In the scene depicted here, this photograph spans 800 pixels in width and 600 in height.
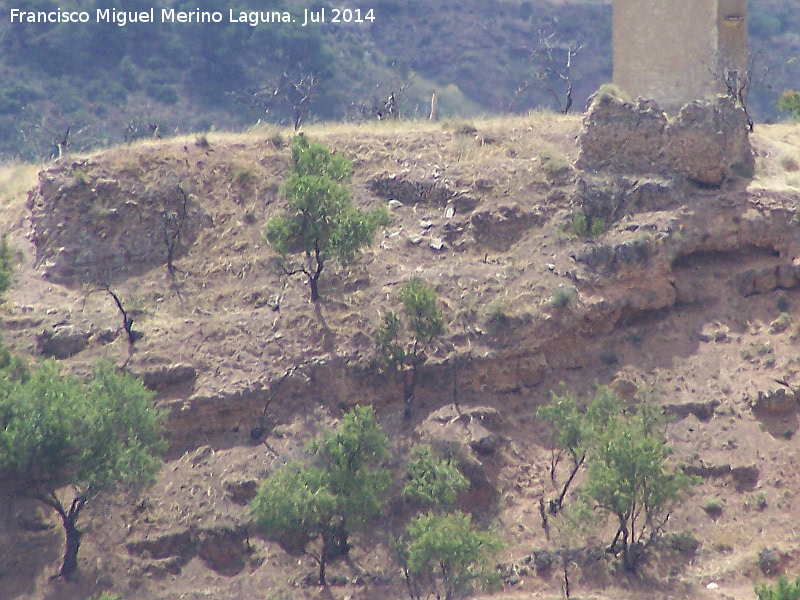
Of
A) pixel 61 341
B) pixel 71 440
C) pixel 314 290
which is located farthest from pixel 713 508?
pixel 61 341

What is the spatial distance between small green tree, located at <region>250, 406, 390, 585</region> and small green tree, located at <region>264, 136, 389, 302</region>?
364cm

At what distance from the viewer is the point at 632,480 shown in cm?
1852

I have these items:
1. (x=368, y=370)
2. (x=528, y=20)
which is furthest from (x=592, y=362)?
(x=528, y=20)

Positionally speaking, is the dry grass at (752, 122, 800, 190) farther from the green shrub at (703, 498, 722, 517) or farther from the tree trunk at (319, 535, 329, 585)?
the tree trunk at (319, 535, 329, 585)

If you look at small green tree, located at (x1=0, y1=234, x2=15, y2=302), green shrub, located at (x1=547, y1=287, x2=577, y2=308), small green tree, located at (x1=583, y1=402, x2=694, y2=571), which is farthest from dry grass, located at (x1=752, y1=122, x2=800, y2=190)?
small green tree, located at (x1=0, y1=234, x2=15, y2=302)

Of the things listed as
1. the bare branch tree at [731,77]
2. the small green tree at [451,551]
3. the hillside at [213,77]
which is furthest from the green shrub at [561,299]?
the hillside at [213,77]

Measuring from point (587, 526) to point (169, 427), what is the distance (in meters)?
7.44

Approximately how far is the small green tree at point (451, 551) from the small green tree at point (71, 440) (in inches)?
181

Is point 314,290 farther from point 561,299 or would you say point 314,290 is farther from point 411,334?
point 561,299

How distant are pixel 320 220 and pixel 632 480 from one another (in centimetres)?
747

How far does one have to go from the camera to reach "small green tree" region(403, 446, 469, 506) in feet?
64.1

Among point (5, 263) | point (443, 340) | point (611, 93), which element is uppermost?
point (611, 93)

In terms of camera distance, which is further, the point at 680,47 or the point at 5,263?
the point at 680,47

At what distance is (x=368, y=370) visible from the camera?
2164cm
